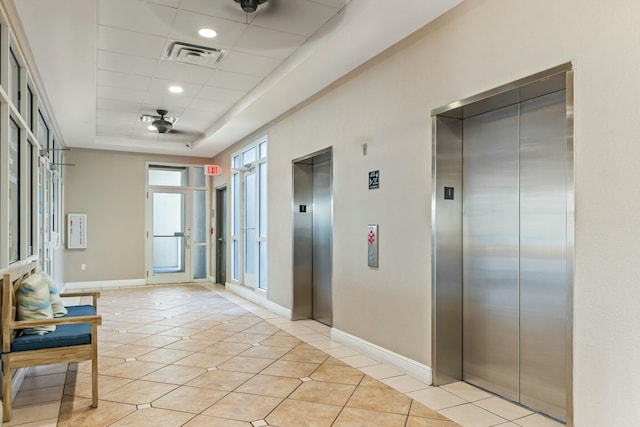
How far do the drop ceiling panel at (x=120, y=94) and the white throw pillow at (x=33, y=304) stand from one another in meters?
3.58

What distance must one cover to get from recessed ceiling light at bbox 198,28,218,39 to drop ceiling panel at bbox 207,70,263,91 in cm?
97

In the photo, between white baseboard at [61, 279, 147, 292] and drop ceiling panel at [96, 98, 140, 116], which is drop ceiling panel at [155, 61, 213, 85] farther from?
white baseboard at [61, 279, 147, 292]

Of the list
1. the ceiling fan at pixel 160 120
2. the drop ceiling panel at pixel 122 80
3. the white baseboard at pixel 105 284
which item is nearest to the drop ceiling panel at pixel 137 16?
the drop ceiling panel at pixel 122 80

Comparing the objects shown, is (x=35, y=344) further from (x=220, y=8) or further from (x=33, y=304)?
(x=220, y=8)

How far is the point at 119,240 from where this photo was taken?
32.3ft

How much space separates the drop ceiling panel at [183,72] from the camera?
5204mm

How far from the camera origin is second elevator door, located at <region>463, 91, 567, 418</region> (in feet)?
9.73

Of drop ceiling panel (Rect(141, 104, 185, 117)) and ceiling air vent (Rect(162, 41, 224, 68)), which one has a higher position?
ceiling air vent (Rect(162, 41, 224, 68))

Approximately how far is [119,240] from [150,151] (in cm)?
215

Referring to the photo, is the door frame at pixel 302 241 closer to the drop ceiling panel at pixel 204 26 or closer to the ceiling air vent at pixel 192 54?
the ceiling air vent at pixel 192 54

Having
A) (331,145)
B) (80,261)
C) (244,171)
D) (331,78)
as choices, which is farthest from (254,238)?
(80,261)

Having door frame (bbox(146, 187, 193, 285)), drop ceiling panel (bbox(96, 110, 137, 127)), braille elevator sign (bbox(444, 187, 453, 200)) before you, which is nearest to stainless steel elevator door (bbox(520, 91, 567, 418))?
braille elevator sign (bbox(444, 187, 453, 200))

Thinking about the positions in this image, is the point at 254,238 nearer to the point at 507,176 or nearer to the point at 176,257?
the point at 176,257

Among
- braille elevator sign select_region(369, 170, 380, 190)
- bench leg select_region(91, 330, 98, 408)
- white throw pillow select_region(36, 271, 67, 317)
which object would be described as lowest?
bench leg select_region(91, 330, 98, 408)
